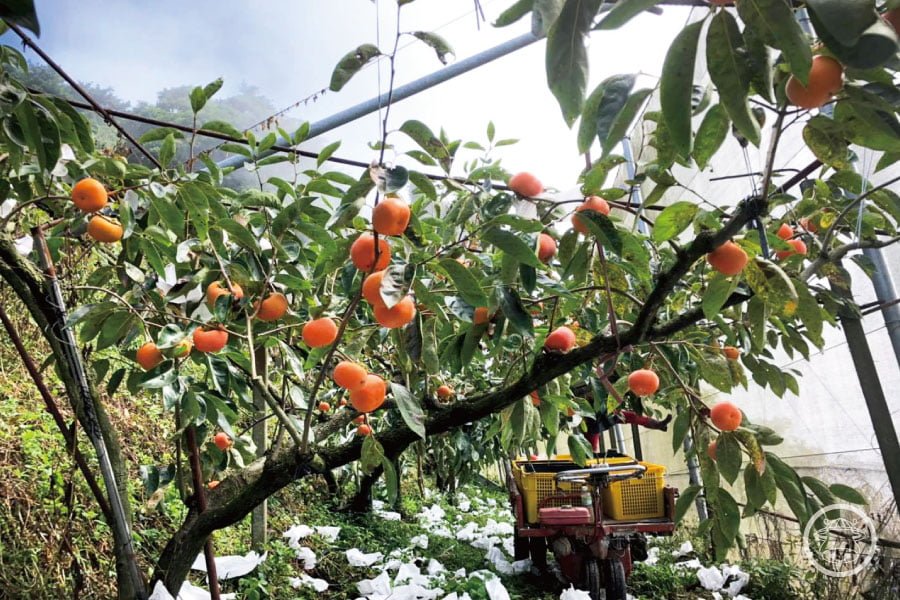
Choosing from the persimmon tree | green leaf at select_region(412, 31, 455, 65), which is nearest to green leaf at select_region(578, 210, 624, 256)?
the persimmon tree

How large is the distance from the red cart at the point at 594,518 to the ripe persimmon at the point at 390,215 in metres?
2.33

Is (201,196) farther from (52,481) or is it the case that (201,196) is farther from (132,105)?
(132,105)

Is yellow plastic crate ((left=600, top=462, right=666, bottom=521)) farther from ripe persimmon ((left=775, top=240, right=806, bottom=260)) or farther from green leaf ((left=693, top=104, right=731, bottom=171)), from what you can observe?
green leaf ((left=693, top=104, right=731, bottom=171))

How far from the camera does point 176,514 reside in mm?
2709

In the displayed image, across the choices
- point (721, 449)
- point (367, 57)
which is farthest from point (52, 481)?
point (721, 449)

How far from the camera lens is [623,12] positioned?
49 centimetres

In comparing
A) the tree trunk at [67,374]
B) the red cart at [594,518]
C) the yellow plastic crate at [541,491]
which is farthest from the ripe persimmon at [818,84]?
the yellow plastic crate at [541,491]

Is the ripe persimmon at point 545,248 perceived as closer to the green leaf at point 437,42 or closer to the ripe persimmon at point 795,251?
the green leaf at point 437,42

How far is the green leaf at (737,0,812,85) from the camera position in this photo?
48 cm

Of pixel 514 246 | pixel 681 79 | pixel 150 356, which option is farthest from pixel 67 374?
pixel 681 79

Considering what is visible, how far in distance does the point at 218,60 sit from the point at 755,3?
3.69m

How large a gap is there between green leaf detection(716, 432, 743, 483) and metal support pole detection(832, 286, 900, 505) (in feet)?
4.46

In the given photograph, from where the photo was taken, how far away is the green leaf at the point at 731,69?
0.53 metres

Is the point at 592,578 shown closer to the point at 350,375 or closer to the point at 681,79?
the point at 350,375
